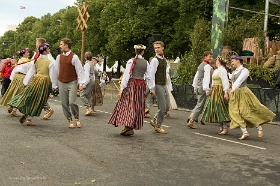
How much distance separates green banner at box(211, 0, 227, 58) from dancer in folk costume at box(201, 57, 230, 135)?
34.6 feet

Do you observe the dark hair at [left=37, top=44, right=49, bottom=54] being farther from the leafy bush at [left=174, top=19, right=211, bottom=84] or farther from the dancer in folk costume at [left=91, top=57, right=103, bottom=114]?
the leafy bush at [left=174, top=19, right=211, bottom=84]

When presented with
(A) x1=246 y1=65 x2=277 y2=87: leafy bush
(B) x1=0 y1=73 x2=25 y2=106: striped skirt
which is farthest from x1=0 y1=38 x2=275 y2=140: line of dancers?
(A) x1=246 y1=65 x2=277 y2=87: leafy bush

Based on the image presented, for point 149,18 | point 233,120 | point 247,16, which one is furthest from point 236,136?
point 149,18

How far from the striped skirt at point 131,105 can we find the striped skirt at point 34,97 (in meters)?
2.01

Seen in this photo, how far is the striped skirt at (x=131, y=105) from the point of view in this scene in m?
9.73

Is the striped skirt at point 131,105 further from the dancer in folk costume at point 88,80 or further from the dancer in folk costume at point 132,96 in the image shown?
the dancer in folk costume at point 88,80

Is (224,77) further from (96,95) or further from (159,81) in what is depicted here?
(96,95)

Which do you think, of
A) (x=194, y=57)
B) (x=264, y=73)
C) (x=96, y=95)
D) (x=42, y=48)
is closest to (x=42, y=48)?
(x=42, y=48)

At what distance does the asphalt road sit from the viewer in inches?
236

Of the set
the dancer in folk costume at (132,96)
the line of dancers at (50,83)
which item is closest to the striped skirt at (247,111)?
the dancer in folk costume at (132,96)

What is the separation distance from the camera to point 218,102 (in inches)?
436

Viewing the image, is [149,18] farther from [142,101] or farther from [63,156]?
[63,156]

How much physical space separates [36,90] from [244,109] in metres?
4.49

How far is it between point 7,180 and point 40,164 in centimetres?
96
